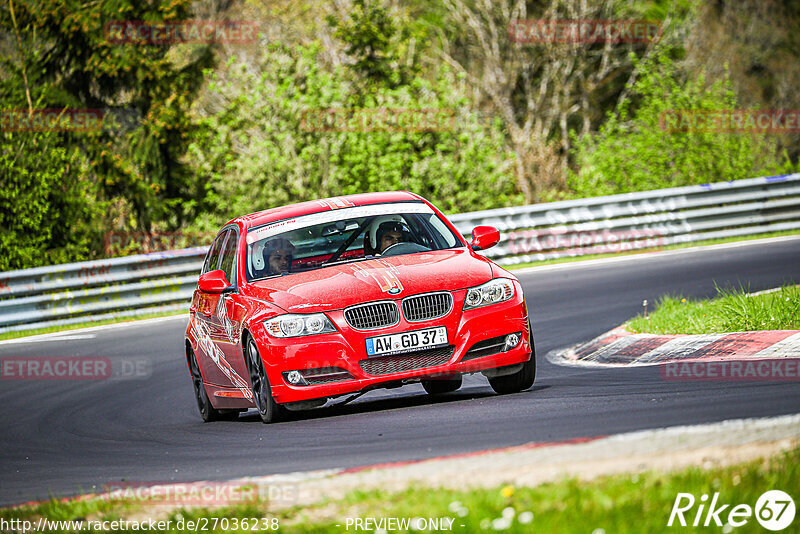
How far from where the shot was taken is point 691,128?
77.2 ft

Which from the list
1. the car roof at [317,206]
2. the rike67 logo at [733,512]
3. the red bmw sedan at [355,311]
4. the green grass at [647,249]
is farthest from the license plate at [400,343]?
the green grass at [647,249]

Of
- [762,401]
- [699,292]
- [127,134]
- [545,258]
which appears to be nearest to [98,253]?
[127,134]

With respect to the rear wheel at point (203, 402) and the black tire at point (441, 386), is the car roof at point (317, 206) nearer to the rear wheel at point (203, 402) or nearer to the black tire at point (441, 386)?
the rear wheel at point (203, 402)

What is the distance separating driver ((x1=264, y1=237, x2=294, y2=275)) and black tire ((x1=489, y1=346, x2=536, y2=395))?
182 cm

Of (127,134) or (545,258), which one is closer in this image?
(545,258)

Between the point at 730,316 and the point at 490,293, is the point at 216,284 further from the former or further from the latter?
the point at 730,316

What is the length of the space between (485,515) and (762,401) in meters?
2.73

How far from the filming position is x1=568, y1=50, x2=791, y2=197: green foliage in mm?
23422

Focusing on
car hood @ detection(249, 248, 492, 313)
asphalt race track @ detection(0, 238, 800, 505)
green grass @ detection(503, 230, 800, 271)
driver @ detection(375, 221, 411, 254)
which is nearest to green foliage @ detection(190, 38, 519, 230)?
green grass @ detection(503, 230, 800, 271)

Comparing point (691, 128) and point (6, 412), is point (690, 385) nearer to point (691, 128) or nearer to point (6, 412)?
point (6, 412)

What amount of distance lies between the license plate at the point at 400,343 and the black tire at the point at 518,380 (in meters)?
0.94

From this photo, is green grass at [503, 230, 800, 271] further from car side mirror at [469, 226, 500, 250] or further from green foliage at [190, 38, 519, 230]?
car side mirror at [469, 226, 500, 250]

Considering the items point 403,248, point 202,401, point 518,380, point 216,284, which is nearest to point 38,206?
point 202,401

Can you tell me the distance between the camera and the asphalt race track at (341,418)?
6.45 m
